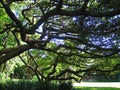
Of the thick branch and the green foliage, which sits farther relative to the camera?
the green foliage

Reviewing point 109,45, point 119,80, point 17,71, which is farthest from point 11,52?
point 119,80

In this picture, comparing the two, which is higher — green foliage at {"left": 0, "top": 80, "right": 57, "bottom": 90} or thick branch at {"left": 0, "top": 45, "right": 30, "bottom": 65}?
thick branch at {"left": 0, "top": 45, "right": 30, "bottom": 65}

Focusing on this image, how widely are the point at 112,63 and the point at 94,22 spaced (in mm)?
4100

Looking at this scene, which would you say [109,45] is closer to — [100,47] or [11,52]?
[100,47]

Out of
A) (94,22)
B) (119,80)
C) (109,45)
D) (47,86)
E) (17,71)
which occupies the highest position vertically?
(94,22)

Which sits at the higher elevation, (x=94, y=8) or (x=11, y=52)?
(x=94, y=8)

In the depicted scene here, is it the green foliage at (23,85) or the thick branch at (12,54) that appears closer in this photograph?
the thick branch at (12,54)

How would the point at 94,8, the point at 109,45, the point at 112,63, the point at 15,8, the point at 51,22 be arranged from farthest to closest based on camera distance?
the point at 15,8
the point at 112,63
the point at 51,22
the point at 109,45
the point at 94,8

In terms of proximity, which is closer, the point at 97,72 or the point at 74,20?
the point at 74,20

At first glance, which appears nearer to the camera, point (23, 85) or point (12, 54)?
point (12, 54)

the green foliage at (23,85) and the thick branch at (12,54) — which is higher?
the thick branch at (12,54)

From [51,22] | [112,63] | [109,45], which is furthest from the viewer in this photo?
[112,63]

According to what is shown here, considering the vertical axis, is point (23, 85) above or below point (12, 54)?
below

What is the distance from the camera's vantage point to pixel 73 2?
10789 mm
